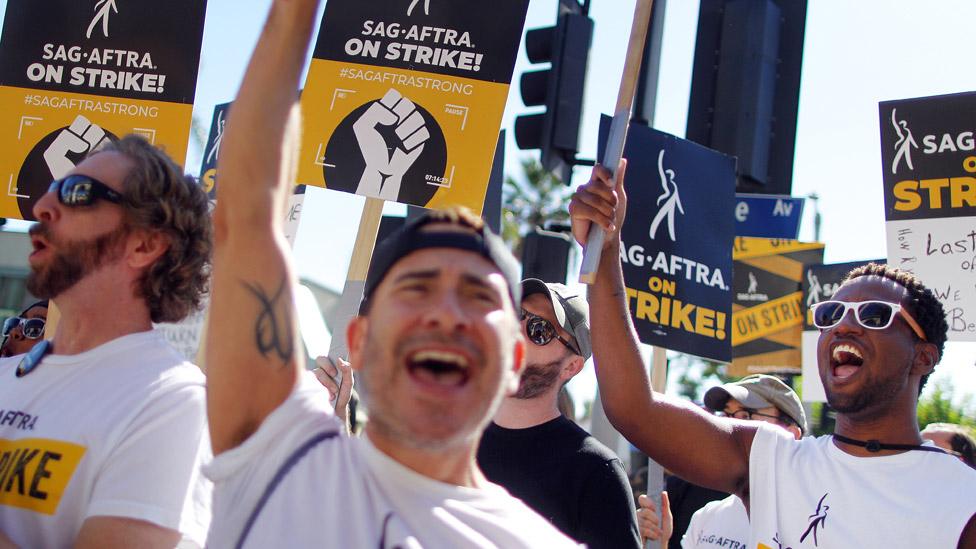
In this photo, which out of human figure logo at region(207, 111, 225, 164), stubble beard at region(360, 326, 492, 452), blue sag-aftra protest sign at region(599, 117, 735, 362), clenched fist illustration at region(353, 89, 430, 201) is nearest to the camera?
stubble beard at region(360, 326, 492, 452)

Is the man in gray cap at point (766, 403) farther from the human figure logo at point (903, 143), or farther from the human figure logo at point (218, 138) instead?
the human figure logo at point (218, 138)

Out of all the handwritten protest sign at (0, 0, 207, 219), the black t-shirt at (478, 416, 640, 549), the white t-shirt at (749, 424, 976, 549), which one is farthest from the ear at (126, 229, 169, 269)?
the handwritten protest sign at (0, 0, 207, 219)

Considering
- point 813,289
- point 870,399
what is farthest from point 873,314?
point 813,289

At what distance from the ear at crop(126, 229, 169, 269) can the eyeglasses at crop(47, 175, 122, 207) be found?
0.10 meters

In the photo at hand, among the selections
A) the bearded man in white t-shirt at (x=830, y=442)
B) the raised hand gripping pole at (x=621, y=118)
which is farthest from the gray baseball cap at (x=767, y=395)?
the raised hand gripping pole at (x=621, y=118)

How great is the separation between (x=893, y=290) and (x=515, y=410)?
1303 millimetres

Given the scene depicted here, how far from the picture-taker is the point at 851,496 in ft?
9.59

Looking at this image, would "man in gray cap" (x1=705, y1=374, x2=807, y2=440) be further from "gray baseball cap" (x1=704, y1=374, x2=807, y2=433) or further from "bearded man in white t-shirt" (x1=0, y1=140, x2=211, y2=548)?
"bearded man in white t-shirt" (x1=0, y1=140, x2=211, y2=548)

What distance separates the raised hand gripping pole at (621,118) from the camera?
272 centimetres

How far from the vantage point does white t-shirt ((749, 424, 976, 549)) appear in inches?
111

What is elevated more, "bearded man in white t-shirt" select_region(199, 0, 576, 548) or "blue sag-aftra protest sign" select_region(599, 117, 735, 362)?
"blue sag-aftra protest sign" select_region(599, 117, 735, 362)

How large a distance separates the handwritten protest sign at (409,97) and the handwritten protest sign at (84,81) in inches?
26.0

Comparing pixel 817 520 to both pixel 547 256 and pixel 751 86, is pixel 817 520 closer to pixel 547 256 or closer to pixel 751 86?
pixel 547 256

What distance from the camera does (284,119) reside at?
1.84 meters
